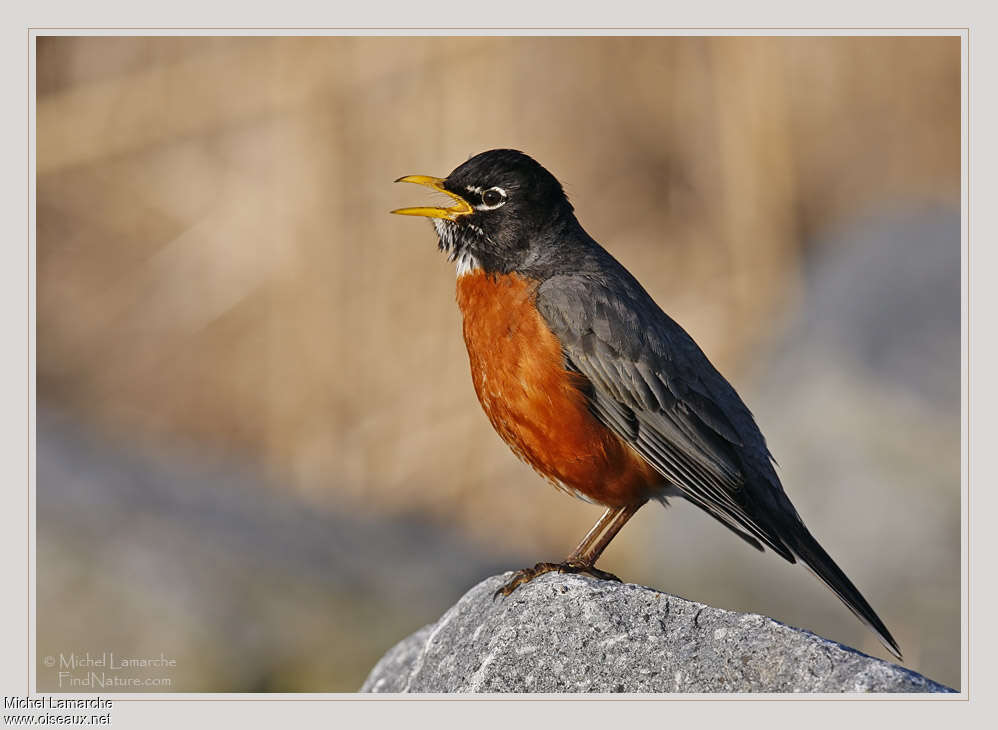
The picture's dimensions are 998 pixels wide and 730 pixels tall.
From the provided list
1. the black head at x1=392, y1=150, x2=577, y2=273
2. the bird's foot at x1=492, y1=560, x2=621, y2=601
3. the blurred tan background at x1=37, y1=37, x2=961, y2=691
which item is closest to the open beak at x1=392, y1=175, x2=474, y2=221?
the black head at x1=392, y1=150, x2=577, y2=273

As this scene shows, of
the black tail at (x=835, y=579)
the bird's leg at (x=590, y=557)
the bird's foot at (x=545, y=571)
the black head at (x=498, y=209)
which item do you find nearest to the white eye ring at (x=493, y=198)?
the black head at (x=498, y=209)

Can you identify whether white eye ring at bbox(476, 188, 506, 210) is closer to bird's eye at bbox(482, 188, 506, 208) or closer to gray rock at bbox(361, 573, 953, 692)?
bird's eye at bbox(482, 188, 506, 208)

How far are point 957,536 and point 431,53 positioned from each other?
6461 mm

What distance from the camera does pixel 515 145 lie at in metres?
11.6

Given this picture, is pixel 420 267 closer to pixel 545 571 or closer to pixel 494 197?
pixel 494 197

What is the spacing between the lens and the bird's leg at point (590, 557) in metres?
5.78

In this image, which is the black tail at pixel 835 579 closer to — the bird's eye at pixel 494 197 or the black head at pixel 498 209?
the black head at pixel 498 209

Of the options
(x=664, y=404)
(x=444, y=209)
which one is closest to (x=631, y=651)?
(x=664, y=404)

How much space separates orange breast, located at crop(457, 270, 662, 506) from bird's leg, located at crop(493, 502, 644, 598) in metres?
0.10

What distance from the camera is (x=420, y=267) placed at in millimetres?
12008

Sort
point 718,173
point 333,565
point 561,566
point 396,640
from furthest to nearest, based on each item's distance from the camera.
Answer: point 718,173 < point 333,565 < point 396,640 < point 561,566
